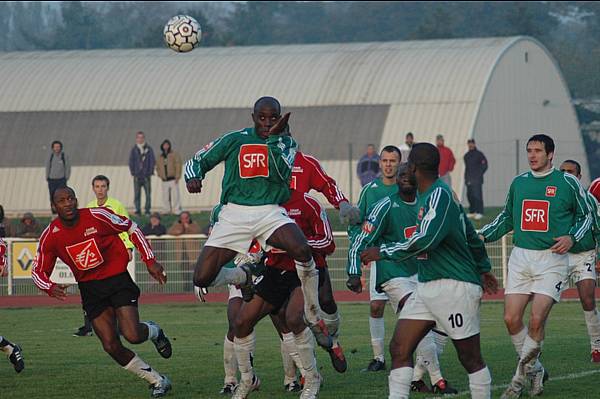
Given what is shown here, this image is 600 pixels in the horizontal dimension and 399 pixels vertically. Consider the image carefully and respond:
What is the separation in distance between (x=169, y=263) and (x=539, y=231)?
1436 centimetres

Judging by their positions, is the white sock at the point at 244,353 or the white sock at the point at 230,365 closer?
the white sock at the point at 244,353

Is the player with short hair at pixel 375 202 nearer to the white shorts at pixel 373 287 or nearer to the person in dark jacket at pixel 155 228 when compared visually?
the white shorts at pixel 373 287

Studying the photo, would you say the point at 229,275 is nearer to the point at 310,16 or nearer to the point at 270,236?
the point at 270,236

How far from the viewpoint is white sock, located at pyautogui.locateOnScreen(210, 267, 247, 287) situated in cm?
1173

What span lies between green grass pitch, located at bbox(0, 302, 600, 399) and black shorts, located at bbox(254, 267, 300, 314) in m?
0.92

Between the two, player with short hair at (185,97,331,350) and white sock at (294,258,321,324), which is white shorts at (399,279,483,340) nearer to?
player with short hair at (185,97,331,350)

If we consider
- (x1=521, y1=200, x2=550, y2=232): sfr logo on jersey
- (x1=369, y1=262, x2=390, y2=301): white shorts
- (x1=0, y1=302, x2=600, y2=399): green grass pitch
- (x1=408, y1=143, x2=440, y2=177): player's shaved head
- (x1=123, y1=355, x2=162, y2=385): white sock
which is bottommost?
(x1=0, y1=302, x2=600, y2=399): green grass pitch

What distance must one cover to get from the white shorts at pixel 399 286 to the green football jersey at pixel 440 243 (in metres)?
2.64

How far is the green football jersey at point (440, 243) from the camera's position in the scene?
32.4 feet

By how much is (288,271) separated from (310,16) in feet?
381

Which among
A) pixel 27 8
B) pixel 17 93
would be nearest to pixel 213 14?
pixel 27 8

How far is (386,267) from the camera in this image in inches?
511

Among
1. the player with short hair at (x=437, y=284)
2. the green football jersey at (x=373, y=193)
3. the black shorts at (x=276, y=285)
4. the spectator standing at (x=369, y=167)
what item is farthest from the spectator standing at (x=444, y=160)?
the player with short hair at (x=437, y=284)

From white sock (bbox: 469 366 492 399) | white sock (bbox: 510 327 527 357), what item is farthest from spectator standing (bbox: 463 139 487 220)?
white sock (bbox: 469 366 492 399)
